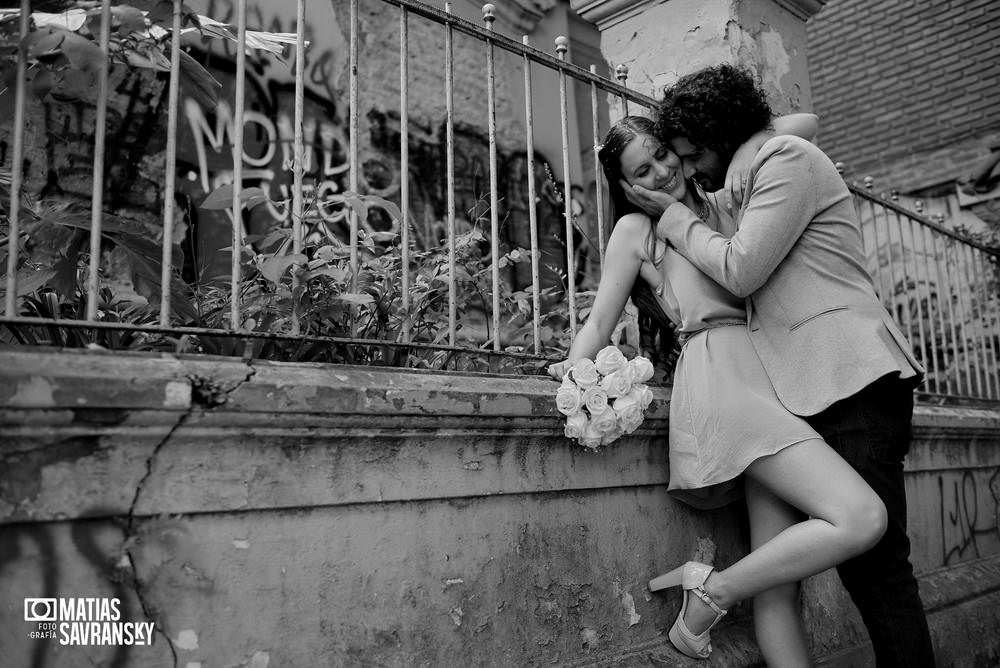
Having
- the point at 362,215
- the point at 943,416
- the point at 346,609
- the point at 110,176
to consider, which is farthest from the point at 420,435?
the point at 110,176

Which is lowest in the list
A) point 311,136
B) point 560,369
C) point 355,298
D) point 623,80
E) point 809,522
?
point 809,522

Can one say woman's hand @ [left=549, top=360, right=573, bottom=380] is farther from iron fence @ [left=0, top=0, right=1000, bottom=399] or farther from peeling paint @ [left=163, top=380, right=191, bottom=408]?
peeling paint @ [left=163, top=380, right=191, bottom=408]

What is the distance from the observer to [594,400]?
85.8 inches

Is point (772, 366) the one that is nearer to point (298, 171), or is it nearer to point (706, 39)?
point (298, 171)

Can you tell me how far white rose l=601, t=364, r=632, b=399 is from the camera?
7.27ft

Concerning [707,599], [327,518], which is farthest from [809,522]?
[327,518]

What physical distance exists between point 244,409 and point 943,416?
3.40 m

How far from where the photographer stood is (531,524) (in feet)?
7.04

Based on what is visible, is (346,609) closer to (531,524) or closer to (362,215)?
(531,524)

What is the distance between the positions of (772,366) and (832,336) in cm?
19

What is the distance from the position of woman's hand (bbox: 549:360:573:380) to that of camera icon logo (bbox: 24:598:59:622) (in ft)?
4.37

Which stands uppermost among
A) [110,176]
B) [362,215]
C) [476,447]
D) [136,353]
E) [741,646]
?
[110,176]

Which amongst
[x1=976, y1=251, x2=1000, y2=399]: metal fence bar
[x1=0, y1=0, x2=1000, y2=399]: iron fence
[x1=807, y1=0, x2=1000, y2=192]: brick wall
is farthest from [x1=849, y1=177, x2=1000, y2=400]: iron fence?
[x1=0, y1=0, x2=1000, y2=399]: iron fence

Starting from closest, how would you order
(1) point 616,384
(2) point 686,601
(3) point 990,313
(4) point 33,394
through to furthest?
(4) point 33,394 < (1) point 616,384 < (2) point 686,601 < (3) point 990,313
